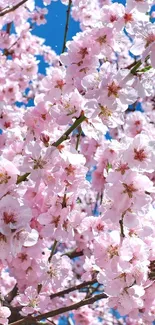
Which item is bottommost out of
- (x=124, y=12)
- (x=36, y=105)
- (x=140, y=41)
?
(x=140, y=41)

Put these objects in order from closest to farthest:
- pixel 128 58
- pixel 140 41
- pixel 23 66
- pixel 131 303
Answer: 1. pixel 140 41
2. pixel 131 303
3. pixel 23 66
4. pixel 128 58

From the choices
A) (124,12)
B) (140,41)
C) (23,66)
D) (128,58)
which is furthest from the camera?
(128,58)

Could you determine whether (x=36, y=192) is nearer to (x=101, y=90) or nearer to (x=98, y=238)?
(x=98, y=238)

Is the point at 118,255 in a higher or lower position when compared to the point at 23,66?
lower

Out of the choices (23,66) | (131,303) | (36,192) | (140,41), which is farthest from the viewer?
(23,66)

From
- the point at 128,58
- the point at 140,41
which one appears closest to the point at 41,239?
the point at 140,41

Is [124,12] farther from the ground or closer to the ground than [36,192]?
farther from the ground

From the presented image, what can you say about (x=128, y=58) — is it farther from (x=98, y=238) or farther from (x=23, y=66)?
(x=98, y=238)

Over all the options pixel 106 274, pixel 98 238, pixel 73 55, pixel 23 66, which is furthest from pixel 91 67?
pixel 23 66

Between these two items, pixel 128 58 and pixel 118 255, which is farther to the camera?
pixel 128 58
